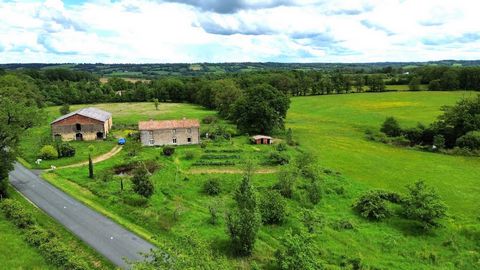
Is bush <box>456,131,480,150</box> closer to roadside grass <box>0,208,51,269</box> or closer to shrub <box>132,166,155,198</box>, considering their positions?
shrub <box>132,166,155,198</box>

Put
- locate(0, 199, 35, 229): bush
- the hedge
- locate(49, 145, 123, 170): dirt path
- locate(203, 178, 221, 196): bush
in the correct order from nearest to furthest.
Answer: the hedge, locate(0, 199, 35, 229): bush, locate(203, 178, 221, 196): bush, locate(49, 145, 123, 170): dirt path

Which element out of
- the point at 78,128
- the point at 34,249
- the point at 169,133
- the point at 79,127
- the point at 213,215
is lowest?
the point at 34,249

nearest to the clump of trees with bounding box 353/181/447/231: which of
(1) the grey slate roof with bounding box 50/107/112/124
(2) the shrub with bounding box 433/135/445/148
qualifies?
(2) the shrub with bounding box 433/135/445/148

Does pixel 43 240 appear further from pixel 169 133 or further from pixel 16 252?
pixel 169 133

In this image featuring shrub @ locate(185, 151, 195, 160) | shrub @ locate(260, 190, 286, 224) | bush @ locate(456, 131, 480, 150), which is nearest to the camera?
shrub @ locate(260, 190, 286, 224)

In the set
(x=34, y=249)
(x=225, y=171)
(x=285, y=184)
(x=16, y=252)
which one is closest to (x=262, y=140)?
(x=225, y=171)

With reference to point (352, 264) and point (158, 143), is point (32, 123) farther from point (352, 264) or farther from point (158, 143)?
point (352, 264)

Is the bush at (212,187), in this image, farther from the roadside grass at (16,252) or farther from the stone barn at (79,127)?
the stone barn at (79,127)
